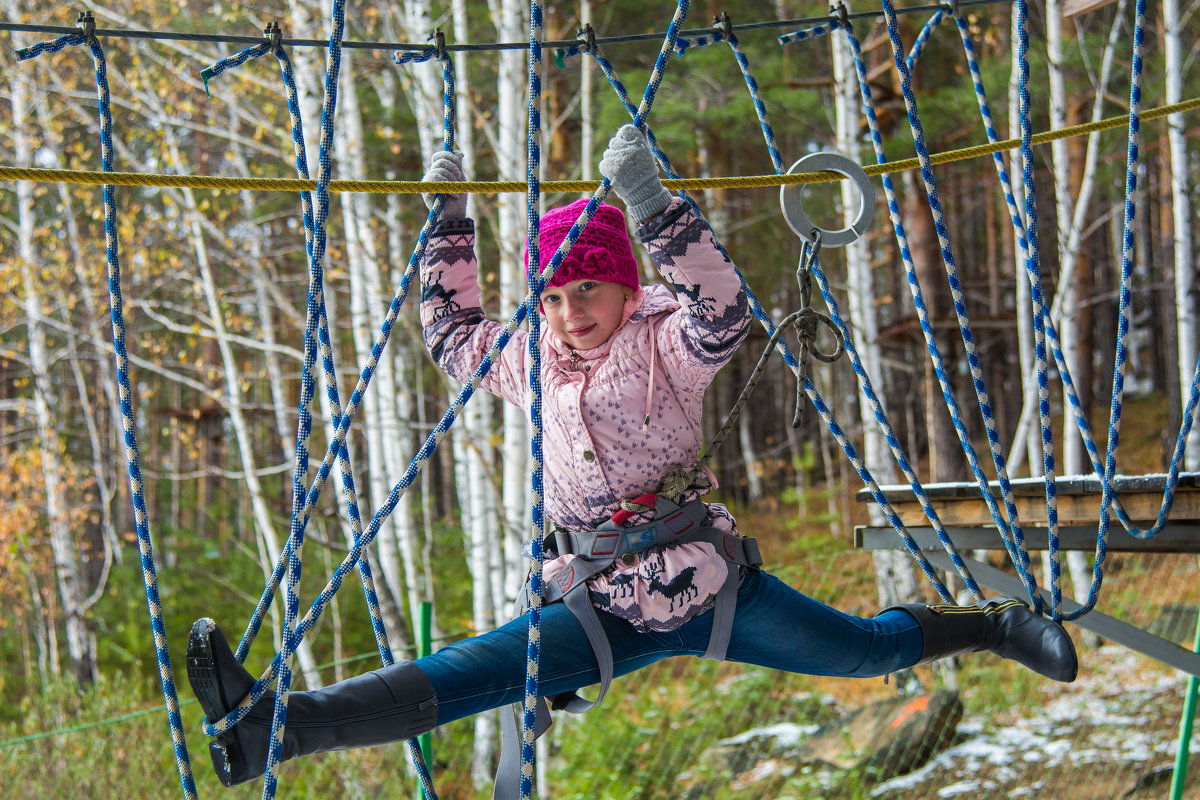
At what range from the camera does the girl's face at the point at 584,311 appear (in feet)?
5.85

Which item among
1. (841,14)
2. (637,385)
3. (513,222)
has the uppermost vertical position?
(841,14)

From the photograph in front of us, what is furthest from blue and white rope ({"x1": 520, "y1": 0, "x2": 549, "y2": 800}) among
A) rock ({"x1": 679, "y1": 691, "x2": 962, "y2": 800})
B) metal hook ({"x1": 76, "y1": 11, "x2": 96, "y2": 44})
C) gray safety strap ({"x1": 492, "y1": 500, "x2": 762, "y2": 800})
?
rock ({"x1": 679, "y1": 691, "x2": 962, "y2": 800})

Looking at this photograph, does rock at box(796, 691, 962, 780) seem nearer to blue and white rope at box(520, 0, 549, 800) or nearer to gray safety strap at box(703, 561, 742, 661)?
gray safety strap at box(703, 561, 742, 661)

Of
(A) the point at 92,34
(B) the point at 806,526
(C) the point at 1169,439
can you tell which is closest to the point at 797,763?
(A) the point at 92,34

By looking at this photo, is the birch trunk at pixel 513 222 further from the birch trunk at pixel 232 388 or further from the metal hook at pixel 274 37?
the metal hook at pixel 274 37

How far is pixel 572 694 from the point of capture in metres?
1.77

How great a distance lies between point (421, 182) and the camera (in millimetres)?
1668

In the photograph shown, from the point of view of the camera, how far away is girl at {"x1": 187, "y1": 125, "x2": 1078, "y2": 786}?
158cm

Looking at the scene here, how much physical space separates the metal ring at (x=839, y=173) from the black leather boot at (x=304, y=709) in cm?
100

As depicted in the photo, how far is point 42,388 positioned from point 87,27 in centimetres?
708

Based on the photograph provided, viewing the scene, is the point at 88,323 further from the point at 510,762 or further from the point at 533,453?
the point at 533,453

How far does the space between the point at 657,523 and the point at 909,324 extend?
5.95 metres

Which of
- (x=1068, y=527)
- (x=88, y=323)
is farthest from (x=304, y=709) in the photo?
(x=88, y=323)

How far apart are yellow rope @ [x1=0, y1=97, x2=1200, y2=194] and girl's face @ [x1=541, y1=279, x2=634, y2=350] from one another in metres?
0.18
